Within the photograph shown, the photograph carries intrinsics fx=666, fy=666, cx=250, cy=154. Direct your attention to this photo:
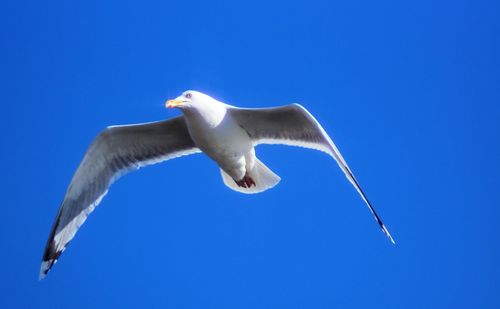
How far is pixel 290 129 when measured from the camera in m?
5.29

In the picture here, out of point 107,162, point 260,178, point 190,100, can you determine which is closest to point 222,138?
point 190,100

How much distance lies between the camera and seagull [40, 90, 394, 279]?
4984 millimetres

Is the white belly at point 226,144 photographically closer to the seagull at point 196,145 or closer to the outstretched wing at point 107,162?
the seagull at point 196,145

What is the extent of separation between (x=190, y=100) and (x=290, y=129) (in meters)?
0.87

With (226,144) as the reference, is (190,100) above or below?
above

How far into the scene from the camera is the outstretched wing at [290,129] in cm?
497

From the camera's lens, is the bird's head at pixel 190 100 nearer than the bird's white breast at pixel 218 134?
Yes

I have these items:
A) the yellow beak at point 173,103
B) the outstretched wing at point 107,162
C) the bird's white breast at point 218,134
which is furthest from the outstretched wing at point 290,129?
the outstretched wing at point 107,162

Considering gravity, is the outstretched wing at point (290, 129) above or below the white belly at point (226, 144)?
above

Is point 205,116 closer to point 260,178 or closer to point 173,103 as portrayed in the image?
point 173,103

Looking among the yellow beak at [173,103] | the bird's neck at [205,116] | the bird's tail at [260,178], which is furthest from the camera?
the bird's tail at [260,178]

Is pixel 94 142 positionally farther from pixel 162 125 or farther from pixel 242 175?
pixel 242 175

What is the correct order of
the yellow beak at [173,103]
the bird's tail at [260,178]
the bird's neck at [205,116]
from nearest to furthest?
1. the yellow beak at [173,103]
2. the bird's neck at [205,116]
3. the bird's tail at [260,178]

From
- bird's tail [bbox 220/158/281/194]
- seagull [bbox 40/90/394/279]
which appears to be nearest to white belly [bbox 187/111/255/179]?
seagull [bbox 40/90/394/279]
